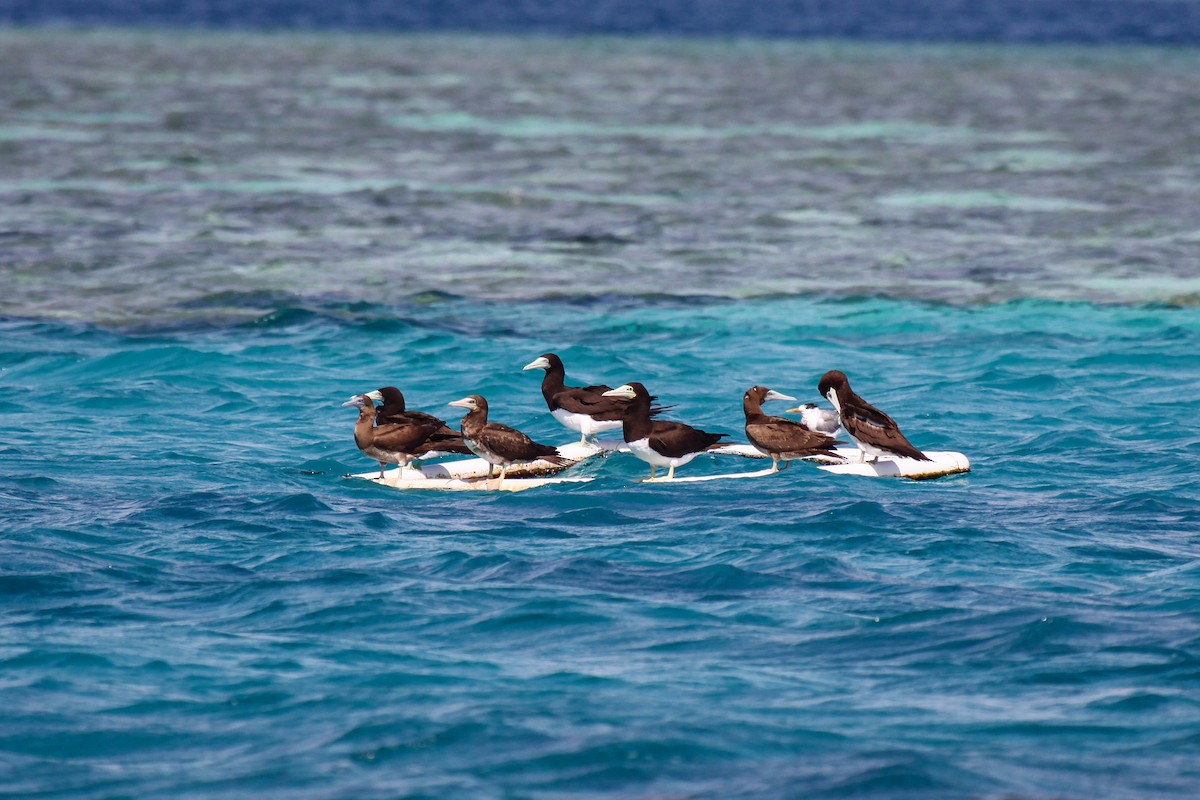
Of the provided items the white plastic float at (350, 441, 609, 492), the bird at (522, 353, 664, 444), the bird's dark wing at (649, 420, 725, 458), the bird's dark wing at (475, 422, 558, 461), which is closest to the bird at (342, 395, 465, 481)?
the white plastic float at (350, 441, 609, 492)

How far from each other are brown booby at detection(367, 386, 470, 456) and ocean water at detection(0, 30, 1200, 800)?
64cm

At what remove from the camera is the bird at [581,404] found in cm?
1641

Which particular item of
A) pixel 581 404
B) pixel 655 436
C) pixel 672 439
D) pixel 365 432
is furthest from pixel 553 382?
pixel 365 432

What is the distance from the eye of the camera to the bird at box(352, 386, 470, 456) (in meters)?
15.6

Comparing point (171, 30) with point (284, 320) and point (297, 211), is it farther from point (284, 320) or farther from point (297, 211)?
point (284, 320)

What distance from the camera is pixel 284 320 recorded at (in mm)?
23625

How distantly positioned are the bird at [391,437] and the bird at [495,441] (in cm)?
39

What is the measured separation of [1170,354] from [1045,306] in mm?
2933

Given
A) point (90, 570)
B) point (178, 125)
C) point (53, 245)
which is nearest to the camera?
point (90, 570)

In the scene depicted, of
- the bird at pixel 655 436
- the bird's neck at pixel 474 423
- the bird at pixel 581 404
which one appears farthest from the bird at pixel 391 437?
the bird at pixel 655 436

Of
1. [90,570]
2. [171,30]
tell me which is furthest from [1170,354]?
[171,30]

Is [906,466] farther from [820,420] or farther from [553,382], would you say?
[553,382]

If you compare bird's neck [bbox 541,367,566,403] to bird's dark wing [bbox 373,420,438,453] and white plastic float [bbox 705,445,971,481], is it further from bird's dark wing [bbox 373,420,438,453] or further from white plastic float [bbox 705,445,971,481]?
white plastic float [bbox 705,445,971,481]

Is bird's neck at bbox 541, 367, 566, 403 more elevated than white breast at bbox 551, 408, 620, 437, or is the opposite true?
bird's neck at bbox 541, 367, 566, 403
